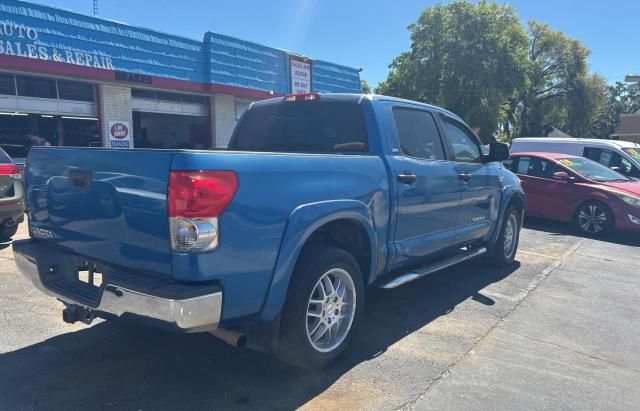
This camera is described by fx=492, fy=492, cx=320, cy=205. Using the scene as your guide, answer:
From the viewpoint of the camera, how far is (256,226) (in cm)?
275

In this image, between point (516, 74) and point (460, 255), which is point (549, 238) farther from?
point (516, 74)

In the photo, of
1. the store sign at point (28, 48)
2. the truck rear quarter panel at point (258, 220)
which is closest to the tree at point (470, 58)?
the store sign at point (28, 48)

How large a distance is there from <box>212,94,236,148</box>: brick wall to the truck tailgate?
12.7 meters

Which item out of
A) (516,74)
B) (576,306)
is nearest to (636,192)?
(576,306)

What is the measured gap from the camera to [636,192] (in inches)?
350

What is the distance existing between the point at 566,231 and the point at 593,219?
666mm

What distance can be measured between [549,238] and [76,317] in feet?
26.7

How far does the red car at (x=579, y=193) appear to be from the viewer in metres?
8.80

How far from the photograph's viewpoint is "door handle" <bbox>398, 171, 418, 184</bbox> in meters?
4.02

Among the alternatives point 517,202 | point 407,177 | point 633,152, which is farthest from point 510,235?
point 633,152

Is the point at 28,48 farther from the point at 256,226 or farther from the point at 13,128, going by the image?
the point at 256,226

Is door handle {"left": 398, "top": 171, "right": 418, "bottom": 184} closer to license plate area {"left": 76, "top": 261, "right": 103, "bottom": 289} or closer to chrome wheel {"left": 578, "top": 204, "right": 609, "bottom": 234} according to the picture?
license plate area {"left": 76, "top": 261, "right": 103, "bottom": 289}

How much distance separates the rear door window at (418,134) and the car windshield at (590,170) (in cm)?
603

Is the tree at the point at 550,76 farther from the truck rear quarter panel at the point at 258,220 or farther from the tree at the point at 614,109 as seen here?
the truck rear quarter panel at the point at 258,220
